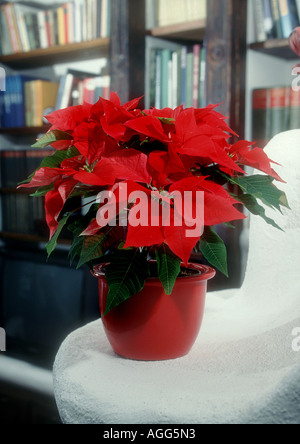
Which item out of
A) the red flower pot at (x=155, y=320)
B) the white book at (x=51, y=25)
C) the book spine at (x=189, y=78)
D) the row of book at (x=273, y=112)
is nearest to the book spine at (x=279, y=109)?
the row of book at (x=273, y=112)

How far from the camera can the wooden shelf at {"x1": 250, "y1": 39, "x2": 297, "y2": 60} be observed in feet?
5.69

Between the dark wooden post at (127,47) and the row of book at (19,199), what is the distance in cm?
64

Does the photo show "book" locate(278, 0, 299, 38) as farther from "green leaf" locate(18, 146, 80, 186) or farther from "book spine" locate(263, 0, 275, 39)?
"green leaf" locate(18, 146, 80, 186)

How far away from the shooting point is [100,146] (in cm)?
57

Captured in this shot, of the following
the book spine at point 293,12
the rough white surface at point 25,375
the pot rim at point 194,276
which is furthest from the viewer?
the rough white surface at point 25,375

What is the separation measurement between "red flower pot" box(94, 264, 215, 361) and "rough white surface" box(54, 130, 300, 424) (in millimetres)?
17

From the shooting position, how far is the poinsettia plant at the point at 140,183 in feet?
1.72

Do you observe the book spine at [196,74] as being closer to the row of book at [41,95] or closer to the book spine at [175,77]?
the book spine at [175,77]

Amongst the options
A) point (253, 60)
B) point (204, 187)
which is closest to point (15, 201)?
point (253, 60)

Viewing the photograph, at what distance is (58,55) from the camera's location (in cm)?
246

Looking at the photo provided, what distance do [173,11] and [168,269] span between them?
171 cm

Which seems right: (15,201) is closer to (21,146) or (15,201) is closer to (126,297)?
(21,146)

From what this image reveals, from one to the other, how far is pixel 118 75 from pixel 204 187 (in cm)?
161

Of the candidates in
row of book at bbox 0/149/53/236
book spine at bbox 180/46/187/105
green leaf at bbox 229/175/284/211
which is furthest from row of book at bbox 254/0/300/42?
green leaf at bbox 229/175/284/211
